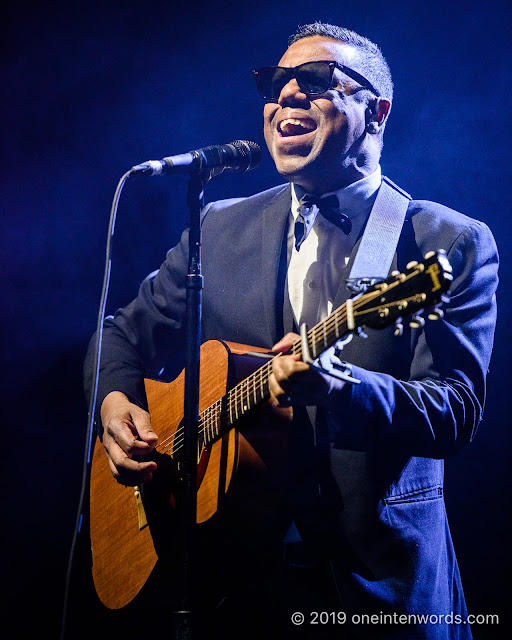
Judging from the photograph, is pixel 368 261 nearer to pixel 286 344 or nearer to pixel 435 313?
pixel 286 344

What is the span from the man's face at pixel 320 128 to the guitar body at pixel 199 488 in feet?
2.57

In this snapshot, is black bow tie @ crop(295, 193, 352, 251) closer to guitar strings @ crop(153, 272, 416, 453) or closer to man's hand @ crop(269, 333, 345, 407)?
guitar strings @ crop(153, 272, 416, 453)

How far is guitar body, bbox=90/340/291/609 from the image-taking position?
198 cm

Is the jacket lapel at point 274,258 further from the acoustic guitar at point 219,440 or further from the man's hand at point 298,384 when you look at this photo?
the man's hand at point 298,384

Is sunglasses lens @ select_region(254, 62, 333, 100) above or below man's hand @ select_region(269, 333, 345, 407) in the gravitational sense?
above

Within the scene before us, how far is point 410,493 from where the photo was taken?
2025 mm

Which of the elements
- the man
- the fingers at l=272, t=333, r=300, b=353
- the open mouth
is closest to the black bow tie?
the man

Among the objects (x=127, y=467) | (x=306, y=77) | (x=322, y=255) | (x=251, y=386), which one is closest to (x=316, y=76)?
(x=306, y=77)

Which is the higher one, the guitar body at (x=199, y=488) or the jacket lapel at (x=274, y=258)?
the jacket lapel at (x=274, y=258)

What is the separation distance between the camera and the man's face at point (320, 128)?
234 cm

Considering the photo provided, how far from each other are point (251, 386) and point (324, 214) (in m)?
0.77

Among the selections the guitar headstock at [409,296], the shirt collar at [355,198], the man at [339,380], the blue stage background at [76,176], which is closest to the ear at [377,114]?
the man at [339,380]

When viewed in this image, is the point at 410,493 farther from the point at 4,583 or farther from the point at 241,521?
the point at 4,583

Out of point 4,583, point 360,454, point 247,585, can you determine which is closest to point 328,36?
point 360,454
